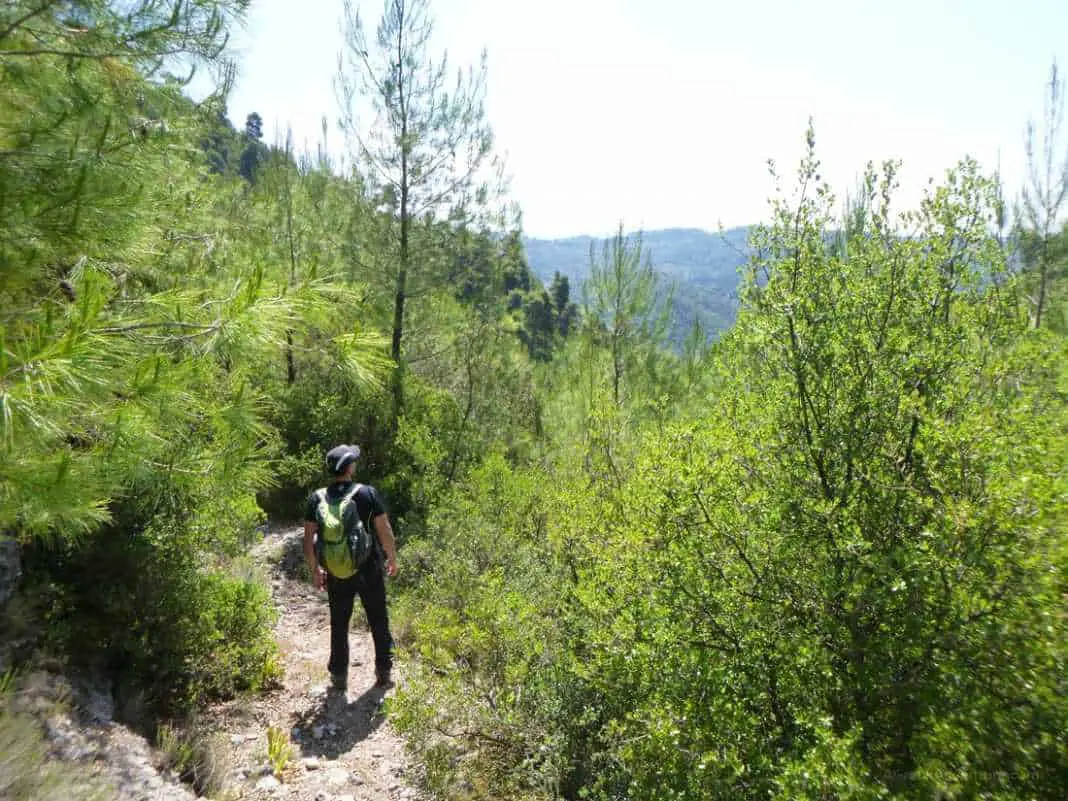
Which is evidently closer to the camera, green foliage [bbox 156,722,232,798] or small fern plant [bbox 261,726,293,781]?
green foliage [bbox 156,722,232,798]

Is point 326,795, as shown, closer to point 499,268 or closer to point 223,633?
point 223,633

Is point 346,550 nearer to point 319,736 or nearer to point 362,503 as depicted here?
point 362,503

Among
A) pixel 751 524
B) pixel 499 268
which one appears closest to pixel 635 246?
pixel 499 268

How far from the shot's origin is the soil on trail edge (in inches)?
133

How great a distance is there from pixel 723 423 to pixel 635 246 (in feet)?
29.5

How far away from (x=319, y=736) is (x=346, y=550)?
124 cm

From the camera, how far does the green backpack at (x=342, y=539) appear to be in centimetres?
388

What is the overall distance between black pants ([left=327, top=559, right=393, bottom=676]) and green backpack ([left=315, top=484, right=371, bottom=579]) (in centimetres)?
13

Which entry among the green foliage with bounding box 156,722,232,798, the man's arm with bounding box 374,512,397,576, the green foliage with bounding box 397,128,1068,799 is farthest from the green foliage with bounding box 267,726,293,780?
the man's arm with bounding box 374,512,397,576

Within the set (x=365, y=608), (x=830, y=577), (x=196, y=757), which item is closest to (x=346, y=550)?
(x=365, y=608)

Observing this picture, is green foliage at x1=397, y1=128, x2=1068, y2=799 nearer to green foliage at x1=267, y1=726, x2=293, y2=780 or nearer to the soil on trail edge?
the soil on trail edge

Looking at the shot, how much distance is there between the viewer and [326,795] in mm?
3320

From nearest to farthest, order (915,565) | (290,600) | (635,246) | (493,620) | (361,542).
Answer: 1. (915,565)
2. (361,542)
3. (493,620)
4. (290,600)
5. (635,246)

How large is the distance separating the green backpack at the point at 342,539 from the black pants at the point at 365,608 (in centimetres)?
13
